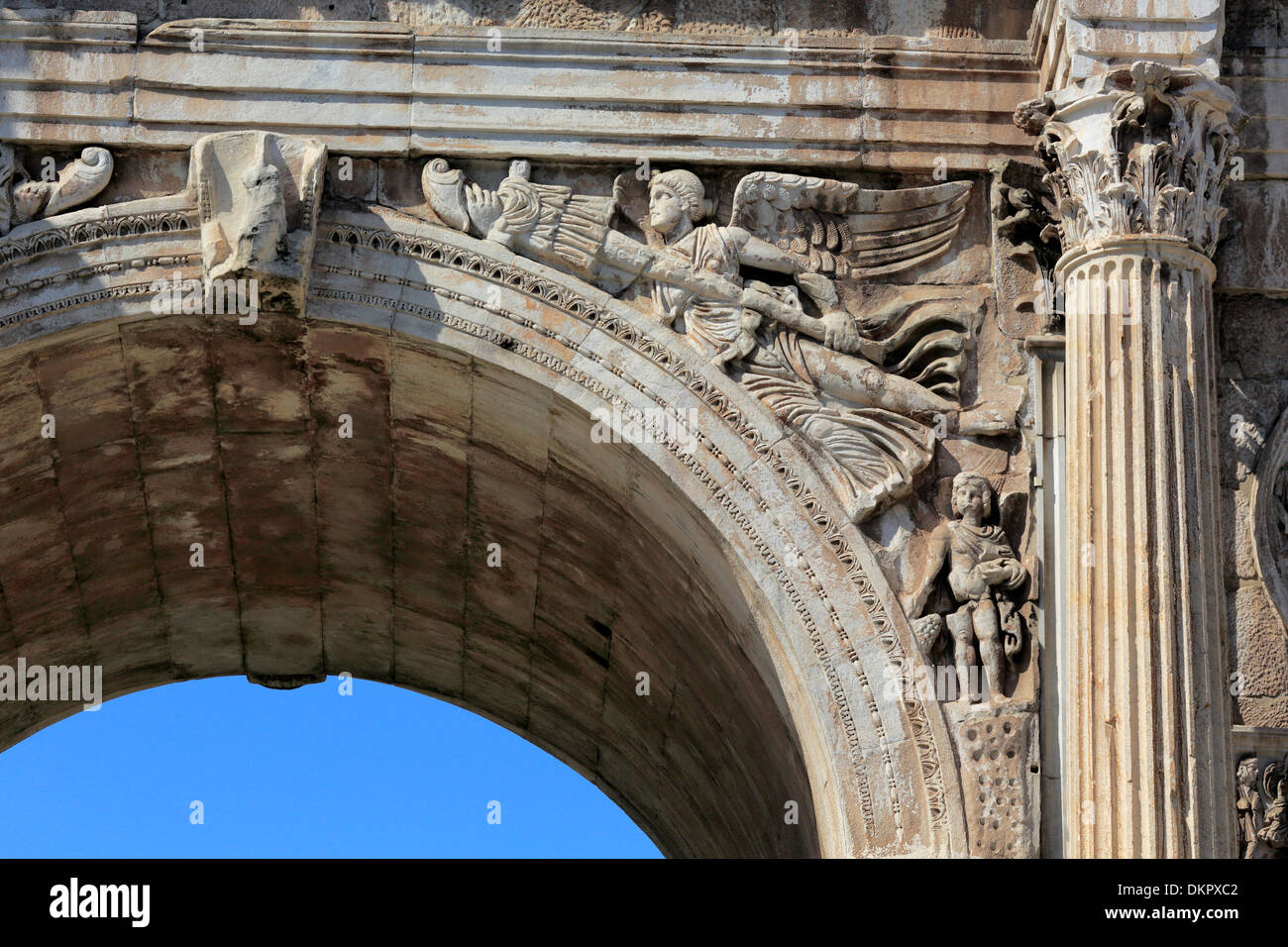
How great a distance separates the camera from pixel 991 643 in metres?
10.7

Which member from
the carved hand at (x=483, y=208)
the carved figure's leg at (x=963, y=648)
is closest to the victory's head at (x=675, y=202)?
the carved hand at (x=483, y=208)

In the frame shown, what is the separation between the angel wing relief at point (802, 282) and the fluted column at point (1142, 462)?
70 cm

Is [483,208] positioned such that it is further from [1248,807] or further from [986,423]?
[1248,807]

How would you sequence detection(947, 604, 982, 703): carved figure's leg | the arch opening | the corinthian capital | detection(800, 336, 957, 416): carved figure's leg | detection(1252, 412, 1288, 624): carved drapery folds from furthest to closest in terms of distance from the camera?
the arch opening
detection(800, 336, 957, 416): carved figure's leg
detection(1252, 412, 1288, 624): carved drapery folds
the corinthian capital
detection(947, 604, 982, 703): carved figure's leg

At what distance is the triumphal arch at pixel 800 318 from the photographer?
10.5 metres

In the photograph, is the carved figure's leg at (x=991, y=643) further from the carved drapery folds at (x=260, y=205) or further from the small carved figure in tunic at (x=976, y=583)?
the carved drapery folds at (x=260, y=205)

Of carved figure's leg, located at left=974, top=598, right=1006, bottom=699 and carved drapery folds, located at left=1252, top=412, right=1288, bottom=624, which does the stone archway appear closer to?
carved figure's leg, located at left=974, top=598, right=1006, bottom=699

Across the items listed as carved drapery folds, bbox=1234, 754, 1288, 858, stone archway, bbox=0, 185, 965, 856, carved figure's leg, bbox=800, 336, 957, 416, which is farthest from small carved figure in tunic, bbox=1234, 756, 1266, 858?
carved figure's leg, bbox=800, 336, 957, 416

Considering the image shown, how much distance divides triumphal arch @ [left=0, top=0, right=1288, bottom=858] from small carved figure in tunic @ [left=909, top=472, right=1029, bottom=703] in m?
0.02

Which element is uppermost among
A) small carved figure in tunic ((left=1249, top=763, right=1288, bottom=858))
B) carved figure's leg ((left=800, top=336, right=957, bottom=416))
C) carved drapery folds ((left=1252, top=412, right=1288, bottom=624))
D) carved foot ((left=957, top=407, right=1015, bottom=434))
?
carved figure's leg ((left=800, top=336, right=957, bottom=416))

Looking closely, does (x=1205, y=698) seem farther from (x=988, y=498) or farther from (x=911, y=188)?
(x=911, y=188)

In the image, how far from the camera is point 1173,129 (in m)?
10.9

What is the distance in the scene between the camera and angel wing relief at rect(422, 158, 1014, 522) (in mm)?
11086

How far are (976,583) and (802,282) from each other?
1.71m
